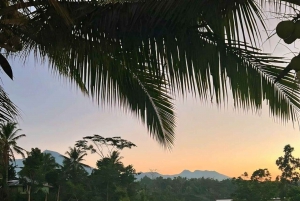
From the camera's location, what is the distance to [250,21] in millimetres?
1491

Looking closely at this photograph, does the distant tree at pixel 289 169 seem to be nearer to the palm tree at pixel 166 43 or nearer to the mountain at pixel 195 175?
the mountain at pixel 195 175

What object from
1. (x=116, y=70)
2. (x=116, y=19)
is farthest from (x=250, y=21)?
(x=116, y=70)

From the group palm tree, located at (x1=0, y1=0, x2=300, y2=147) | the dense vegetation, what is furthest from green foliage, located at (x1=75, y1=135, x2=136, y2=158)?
palm tree, located at (x1=0, y1=0, x2=300, y2=147)

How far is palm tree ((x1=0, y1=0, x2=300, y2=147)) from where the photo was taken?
64.6 inches

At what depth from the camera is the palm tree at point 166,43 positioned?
164cm

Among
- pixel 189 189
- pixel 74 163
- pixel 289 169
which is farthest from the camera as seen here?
pixel 189 189

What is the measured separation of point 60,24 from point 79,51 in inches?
6.2

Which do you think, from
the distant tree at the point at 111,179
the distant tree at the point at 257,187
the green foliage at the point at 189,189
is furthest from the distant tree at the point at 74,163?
the distant tree at the point at 257,187

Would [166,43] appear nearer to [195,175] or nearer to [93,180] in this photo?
[93,180]

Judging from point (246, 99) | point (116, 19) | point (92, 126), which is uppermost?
point (92, 126)

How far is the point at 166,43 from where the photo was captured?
1.80 m

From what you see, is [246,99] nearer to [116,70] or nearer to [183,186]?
[116,70]

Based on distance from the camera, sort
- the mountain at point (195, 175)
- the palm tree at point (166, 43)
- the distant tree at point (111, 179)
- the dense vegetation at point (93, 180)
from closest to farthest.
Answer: the palm tree at point (166, 43) → the dense vegetation at point (93, 180) → the distant tree at point (111, 179) → the mountain at point (195, 175)

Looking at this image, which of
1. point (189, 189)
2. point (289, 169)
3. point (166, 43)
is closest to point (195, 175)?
point (189, 189)
